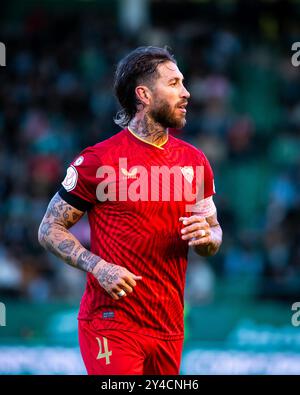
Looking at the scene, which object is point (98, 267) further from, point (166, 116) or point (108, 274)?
point (166, 116)

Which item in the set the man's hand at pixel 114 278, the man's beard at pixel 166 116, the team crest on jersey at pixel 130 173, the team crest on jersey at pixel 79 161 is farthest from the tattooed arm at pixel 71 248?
the man's beard at pixel 166 116

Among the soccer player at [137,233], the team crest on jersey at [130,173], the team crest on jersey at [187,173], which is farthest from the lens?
the team crest on jersey at [187,173]

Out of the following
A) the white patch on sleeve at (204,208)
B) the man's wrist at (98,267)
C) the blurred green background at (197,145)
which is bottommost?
the man's wrist at (98,267)

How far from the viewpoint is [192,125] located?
15.9 metres

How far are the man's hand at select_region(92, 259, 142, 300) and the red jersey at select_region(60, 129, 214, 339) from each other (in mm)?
196

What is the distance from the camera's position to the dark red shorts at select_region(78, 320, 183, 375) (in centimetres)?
611

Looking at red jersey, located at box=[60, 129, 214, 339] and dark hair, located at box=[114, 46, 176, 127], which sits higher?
dark hair, located at box=[114, 46, 176, 127]

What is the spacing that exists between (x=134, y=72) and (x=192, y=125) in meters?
9.43

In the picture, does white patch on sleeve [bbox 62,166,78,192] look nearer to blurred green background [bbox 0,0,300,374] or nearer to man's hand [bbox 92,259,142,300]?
man's hand [bbox 92,259,142,300]

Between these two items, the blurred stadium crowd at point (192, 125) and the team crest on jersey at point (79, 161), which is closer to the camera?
the team crest on jersey at point (79, 161)

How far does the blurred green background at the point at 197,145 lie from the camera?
40.1 ft

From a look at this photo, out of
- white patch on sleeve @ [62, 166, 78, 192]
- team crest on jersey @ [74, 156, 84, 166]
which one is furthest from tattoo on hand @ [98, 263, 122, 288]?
team crest on jersey @ [74, 156, 84, 166]

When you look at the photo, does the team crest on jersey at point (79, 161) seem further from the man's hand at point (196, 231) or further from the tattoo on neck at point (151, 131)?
the man's hand at point (196, 231)

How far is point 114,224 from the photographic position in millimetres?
6266
